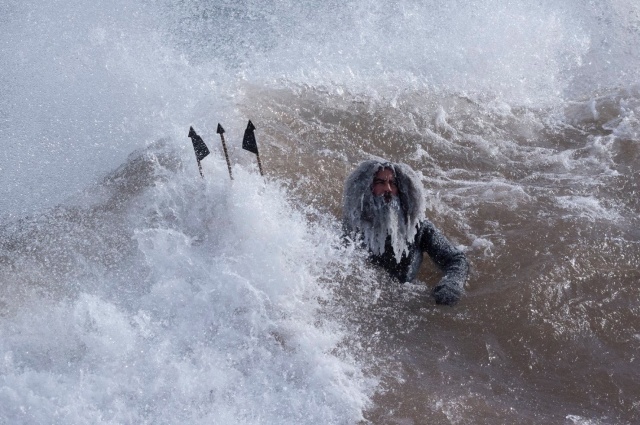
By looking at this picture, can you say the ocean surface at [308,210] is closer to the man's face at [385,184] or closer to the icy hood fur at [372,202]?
the icy hood fur at [372,202]

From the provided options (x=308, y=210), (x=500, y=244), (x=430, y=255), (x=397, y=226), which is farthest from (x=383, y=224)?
(x=500, y=244)

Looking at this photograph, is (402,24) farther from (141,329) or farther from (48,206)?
(141,329)

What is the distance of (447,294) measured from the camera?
4.27 meters

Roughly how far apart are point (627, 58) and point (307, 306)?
5.84 metres

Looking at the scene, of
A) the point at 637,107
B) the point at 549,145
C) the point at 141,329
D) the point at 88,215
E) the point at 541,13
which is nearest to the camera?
the point at 141,329

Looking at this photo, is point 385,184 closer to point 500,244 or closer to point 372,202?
point 372,202

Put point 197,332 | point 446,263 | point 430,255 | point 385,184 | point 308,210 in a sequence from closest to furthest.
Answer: point 197,332 < point 385,184 < point 446,263 < point 430,255 < point 308,210

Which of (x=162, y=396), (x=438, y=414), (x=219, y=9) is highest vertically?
(x=219, y=9)

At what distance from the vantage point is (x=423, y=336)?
14.0 feet

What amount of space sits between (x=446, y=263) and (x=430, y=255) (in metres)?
0.16

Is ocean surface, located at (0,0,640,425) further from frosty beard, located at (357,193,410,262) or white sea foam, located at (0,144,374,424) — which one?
frosty beard, located at (357,193,410,262)

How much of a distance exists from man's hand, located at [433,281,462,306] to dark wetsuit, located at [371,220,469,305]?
50mm

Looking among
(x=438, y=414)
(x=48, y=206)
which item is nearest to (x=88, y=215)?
(x=48, y=206)

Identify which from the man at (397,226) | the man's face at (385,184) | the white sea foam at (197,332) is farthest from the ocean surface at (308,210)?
the man's face at (385,184)
